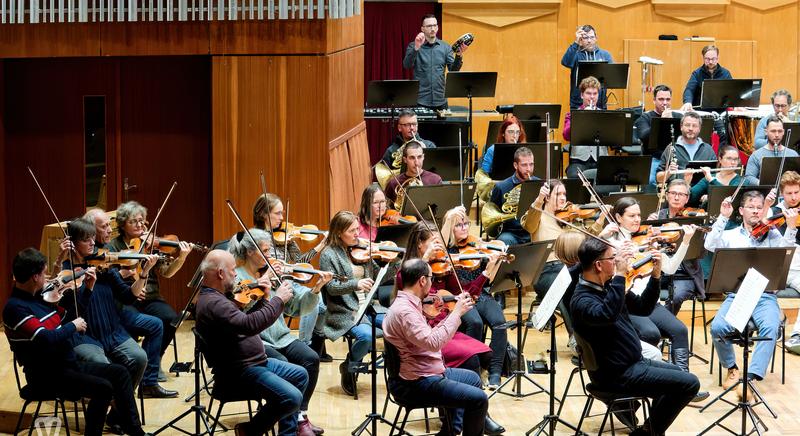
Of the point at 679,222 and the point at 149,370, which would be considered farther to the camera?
the point at 679,222

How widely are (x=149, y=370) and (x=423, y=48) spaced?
5.94 metres

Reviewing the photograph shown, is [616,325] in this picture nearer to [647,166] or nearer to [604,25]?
[647,166]

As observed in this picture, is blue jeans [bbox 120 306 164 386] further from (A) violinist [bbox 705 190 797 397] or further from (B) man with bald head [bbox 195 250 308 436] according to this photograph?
(A) violinist [bbox 705 190 797 397]

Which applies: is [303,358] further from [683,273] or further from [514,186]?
[683,273]

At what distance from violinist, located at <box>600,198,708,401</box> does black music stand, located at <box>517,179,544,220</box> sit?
82 centimetres

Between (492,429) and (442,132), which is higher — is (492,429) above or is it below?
below

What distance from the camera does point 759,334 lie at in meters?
7.18

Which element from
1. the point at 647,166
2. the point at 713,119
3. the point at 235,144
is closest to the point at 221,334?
the point at 235,144

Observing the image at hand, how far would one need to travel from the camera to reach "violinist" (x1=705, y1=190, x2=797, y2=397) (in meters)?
7.11

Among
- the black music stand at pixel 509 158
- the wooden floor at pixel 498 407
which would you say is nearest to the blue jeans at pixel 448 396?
the wooden floor at pixel 498 407

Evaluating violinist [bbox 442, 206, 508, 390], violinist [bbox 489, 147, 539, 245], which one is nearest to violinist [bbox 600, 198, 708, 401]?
violinist [bbox 442, 206, 508, 390]

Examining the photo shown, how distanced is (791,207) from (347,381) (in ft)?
12.1

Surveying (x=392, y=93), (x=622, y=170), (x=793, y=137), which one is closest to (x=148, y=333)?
(x=392, y=93)

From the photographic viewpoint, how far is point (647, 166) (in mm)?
9320
